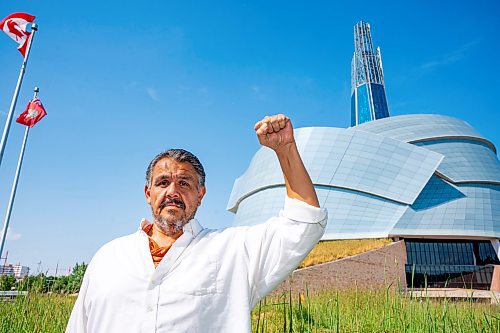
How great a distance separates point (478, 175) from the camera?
96.9 feet

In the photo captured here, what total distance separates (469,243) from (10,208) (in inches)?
1117

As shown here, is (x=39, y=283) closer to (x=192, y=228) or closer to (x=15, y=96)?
(x=192, y=228)

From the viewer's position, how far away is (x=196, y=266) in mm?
1771

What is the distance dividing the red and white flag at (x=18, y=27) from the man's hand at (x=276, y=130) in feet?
40.6

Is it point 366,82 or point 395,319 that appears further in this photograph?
point 366,82

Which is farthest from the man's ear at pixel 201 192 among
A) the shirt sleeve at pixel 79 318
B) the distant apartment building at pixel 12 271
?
the distant apartment building at pixel 12 271

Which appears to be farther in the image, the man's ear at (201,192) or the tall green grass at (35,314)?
the tall green grass at (35,314)

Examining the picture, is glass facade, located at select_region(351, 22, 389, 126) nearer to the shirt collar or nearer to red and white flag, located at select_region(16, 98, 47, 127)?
red and white flag, located at select_region(16, 98, 47, 127)

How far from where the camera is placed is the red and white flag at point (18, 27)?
35.7ft

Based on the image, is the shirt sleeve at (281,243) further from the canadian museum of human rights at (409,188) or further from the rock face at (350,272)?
the canadian museum of human rights at (409,188)

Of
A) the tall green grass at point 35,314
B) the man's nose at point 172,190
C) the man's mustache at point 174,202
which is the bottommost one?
the tall green grass at point 35,314

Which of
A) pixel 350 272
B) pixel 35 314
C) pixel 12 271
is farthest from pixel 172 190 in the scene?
pixel 350 272

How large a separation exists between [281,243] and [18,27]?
12806 millimetres

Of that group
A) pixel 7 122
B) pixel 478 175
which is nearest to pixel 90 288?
pixel 7 122
